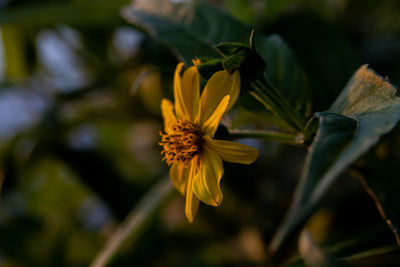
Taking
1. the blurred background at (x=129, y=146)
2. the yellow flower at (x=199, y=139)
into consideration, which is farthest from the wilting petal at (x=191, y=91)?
the blurred background at (x=129, y=146)

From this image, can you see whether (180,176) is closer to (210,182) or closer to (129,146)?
(210,182)

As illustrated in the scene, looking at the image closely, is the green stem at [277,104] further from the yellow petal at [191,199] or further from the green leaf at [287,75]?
the yellow petal at [191,199]

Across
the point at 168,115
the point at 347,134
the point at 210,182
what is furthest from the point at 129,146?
the point at 347,134

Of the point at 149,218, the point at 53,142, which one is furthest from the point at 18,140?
the point at 149,218

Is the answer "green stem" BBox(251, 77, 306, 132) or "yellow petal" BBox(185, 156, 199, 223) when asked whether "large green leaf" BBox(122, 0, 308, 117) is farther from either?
"yellow petal" BBox(185, 156, 199, 223)

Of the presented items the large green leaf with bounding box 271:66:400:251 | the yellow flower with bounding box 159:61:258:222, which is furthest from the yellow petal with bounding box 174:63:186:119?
the large green leaf with bounding box 271:66:400:251

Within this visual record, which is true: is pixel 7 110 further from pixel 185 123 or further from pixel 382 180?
pixel 382 180
